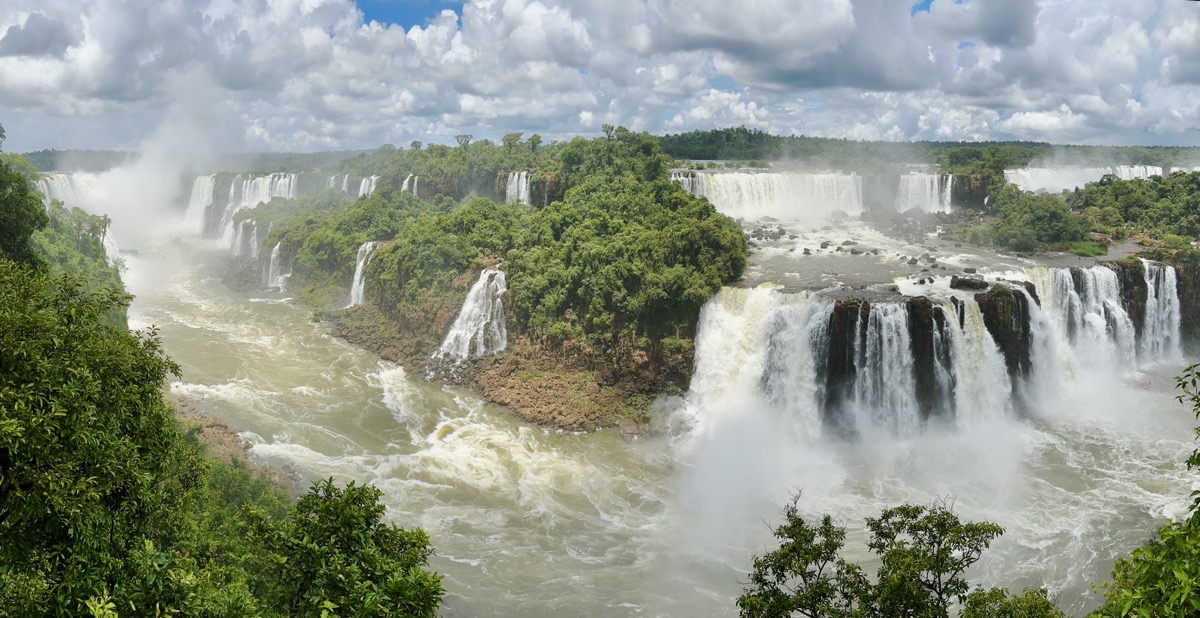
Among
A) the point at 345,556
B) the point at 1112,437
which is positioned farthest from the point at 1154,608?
the point at 1112,437

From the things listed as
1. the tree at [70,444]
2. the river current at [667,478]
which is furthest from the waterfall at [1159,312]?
the tree at [70,444]

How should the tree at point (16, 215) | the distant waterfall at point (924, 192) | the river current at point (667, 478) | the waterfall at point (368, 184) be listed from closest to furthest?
the river current at point (667, 478), the tree at point (16, 215), the distant waterfall at point (924, 192), the waterfall at point (368, 184)

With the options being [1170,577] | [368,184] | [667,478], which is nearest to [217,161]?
[368,184]

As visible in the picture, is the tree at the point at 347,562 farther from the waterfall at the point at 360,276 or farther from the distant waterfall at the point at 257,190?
the distant waterfall at the point at 257,190

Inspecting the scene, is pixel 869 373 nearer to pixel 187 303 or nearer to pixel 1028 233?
pixel 1028 233

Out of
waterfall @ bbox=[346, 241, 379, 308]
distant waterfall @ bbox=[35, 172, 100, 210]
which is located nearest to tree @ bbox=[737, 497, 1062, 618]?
waterfall @ bbox=[346, 241, 379, 308]

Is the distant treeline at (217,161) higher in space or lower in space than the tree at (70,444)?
higher

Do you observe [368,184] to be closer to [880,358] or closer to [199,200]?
[199,200]
